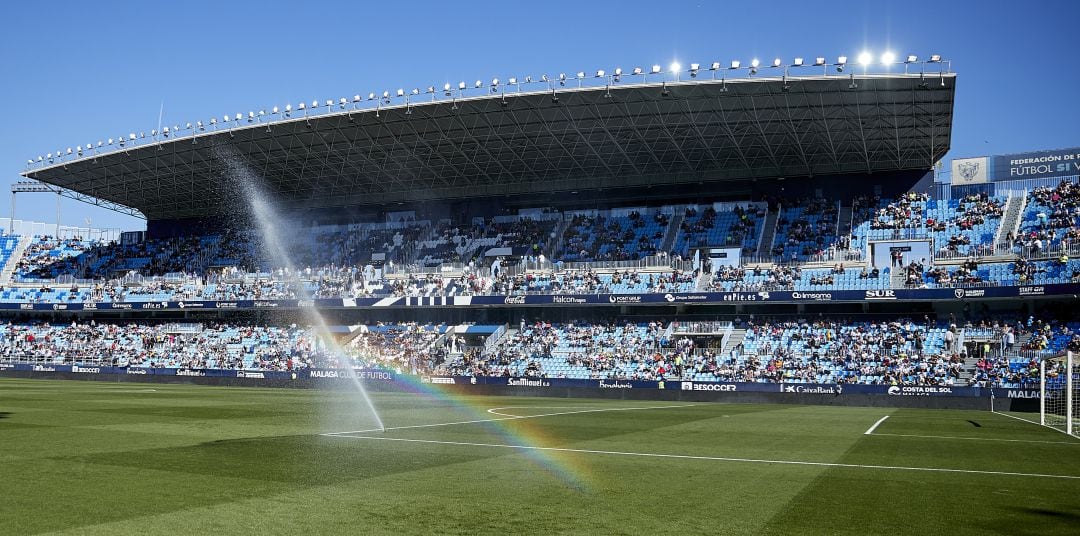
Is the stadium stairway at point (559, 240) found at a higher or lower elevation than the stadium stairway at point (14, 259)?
higher

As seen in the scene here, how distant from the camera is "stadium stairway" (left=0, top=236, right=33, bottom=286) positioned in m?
83.1

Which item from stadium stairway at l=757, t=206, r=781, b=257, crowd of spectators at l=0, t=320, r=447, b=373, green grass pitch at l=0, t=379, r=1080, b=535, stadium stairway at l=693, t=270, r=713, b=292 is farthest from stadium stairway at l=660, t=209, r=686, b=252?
green grass pitch at l=0, t=379, r=1080, b=535

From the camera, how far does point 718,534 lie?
10242 mm

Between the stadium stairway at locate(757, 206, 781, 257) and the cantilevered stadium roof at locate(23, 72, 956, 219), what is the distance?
124 inches

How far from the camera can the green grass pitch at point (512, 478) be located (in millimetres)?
10711

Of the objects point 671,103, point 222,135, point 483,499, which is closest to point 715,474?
point 483,499

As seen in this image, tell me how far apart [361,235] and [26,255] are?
Result: 33876 mm

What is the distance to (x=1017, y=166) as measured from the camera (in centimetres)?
6128

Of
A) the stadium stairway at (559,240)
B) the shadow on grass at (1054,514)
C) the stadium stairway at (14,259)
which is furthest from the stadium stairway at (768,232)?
the stadium stairway at (14,259)

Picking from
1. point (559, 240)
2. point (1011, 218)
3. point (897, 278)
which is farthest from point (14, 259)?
point (1011, 218)

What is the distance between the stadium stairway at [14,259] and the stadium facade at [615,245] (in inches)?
31.6

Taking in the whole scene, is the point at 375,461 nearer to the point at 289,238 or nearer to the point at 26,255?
the point at 289,238

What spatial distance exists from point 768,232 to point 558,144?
16102mm

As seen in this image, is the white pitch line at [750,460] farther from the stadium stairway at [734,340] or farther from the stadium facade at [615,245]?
the stadium stairway at [734,340]
